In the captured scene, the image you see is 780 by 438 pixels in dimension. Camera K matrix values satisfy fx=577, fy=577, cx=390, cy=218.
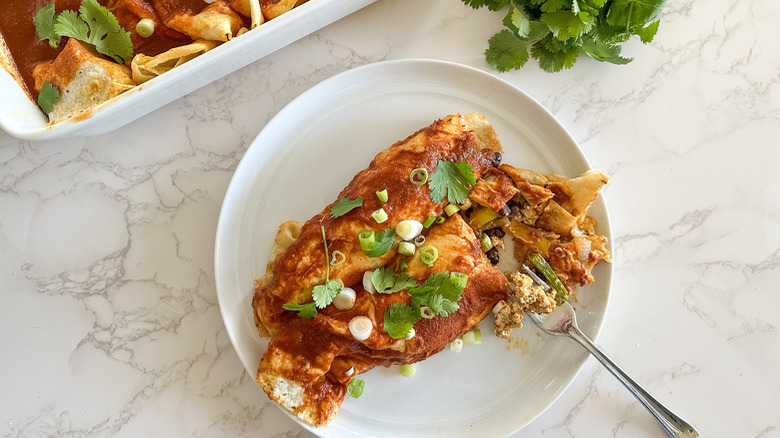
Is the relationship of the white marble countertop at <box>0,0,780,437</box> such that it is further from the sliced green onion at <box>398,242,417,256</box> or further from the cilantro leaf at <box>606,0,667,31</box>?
the sliced green onion at <box>398,242,417,256</box>

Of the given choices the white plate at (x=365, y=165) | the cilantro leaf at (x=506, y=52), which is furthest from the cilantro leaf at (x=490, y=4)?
the white plate at (x=365, y=165)

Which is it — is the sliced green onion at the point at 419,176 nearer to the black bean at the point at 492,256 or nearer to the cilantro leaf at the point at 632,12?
the black bean at the point at 492,256

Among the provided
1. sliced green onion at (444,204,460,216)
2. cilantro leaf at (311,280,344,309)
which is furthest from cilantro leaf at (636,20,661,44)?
cilantro leaf at (311,280,344,309)

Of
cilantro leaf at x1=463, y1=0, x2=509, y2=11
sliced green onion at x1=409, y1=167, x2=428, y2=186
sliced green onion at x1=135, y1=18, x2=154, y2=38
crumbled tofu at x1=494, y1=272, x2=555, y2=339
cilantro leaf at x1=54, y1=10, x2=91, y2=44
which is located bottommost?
crumbled tofu at x1=494, y1=272, x2=555, y2=339

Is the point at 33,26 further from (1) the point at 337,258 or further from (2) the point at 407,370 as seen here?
(2) the point at 407,370

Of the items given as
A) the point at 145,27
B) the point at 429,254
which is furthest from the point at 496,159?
the point at 145,27

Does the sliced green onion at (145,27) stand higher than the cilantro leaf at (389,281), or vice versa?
the sliced green onion at (145,27)

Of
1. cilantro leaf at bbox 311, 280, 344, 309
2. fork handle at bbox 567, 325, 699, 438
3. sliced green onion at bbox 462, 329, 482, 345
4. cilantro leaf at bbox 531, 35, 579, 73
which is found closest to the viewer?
cilantro leaf at bbox 311, 280, 344, 309
